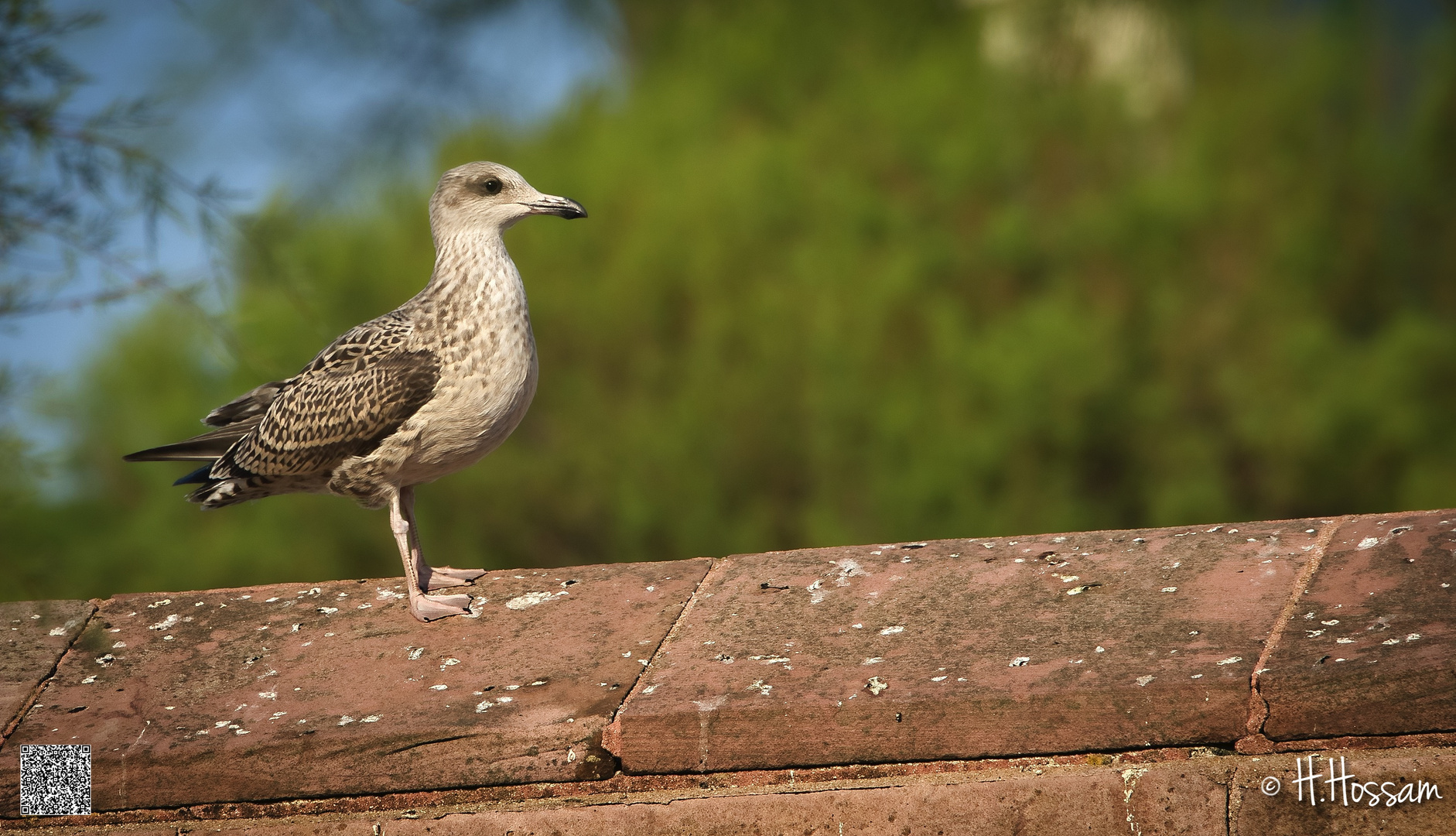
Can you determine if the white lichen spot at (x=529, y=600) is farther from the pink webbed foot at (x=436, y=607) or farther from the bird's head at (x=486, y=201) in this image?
the bird's head at (x=486, y=201)

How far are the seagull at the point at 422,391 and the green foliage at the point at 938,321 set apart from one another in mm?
6460

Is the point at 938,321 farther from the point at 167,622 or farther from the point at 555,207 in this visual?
the point at 167,622

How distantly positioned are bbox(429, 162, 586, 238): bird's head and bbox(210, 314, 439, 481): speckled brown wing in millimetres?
337

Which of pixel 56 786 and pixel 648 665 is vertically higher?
pixel 648 665

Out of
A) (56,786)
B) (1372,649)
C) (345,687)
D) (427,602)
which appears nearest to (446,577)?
(427,602)

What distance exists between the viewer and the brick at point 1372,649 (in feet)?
6.75

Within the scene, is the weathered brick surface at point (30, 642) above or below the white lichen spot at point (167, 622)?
below

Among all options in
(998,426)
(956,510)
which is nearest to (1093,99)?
(998,426)

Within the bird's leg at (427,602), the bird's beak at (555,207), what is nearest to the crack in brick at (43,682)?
the bird's leg at (427,602)

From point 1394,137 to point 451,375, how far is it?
41.7 feet

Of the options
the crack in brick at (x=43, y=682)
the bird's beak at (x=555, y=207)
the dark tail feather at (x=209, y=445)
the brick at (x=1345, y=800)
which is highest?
the bird's beak at (x=555, y=207)

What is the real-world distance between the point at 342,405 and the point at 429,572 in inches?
20.8

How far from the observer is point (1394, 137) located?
13531 millimetres

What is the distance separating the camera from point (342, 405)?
145 inches
